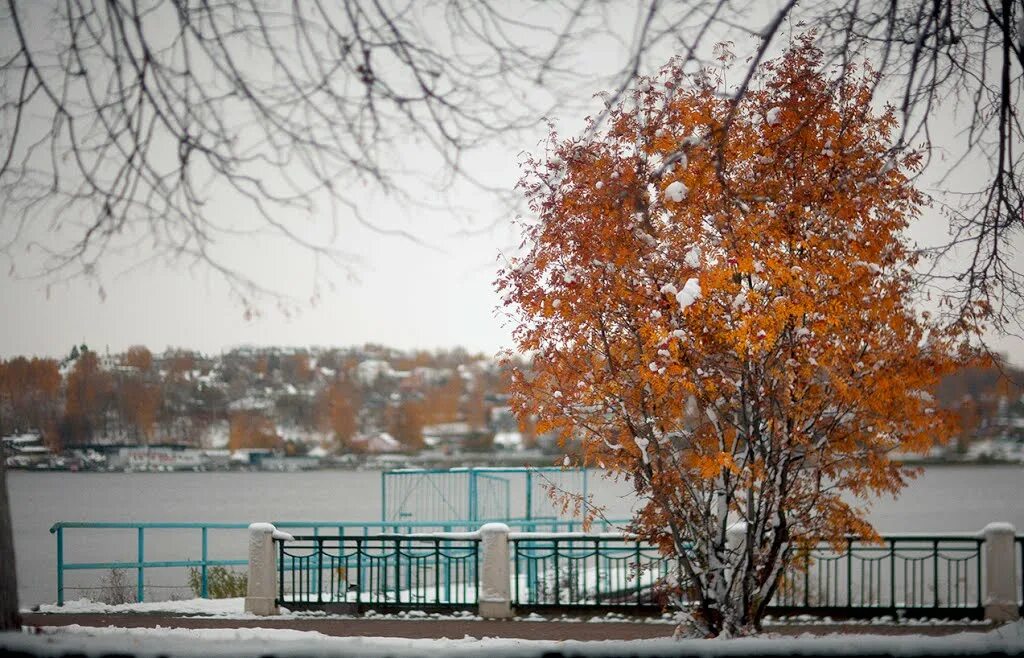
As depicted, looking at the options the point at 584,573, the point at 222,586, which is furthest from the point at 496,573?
the point at 222,586

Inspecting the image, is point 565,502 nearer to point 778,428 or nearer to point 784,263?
point 778,428

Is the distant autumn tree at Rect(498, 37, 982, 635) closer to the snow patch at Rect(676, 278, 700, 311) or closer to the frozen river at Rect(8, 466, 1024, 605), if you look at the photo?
the snow patch at Rect(676, 278, 700, 311)

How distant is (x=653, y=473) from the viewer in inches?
465

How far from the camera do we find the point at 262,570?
1582cm

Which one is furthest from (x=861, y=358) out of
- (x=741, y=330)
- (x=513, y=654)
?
(x=513, y=654)

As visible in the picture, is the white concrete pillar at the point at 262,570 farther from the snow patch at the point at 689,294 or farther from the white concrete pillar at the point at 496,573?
the snow patch at the point at 689,294

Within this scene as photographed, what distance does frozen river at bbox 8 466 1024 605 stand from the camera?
167 ft

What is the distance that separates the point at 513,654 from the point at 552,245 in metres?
6.25

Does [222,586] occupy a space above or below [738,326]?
below

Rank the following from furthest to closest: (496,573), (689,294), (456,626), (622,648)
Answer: (496,573) → (456,626) → (689,294) → (622,648)

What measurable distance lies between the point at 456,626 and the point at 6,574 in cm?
773

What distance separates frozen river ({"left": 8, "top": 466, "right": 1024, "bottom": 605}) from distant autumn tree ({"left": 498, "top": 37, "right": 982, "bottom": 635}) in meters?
14.2

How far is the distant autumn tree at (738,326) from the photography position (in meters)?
11.1

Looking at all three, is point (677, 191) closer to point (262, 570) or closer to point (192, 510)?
point (262, 570)
